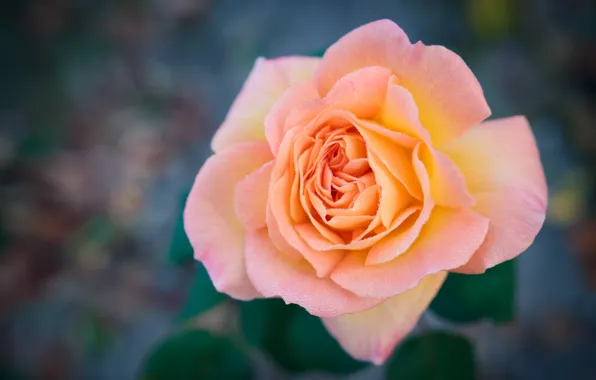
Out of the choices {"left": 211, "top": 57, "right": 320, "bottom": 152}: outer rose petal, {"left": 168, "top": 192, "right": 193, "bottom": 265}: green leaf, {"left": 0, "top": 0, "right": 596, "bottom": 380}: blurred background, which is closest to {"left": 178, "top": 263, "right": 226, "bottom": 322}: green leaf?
{"left": 168, "top": 192, "right": 193, "bottom": 265}: green leaf

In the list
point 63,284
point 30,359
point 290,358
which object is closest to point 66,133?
point 63,284

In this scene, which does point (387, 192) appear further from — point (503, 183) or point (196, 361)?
point (196, 361)

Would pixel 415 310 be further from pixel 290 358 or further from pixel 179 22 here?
pixel 179 22

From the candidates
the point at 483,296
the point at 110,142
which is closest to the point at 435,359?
the point at 483,296

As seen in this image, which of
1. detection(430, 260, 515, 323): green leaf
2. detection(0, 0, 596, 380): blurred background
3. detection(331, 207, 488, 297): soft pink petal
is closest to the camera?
detection(331, 207, 488, 297): soft pink petal

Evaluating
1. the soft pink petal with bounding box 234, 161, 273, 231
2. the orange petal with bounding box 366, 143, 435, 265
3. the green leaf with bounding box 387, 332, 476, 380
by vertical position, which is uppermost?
the soft pink petal with bounding box 234, 161, 273, 231

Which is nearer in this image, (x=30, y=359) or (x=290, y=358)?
(x=290, y=358)

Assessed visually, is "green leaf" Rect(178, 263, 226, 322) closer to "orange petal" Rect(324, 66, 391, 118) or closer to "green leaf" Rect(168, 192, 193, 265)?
"green leaf" Rect(168, 192, 193, 265)
